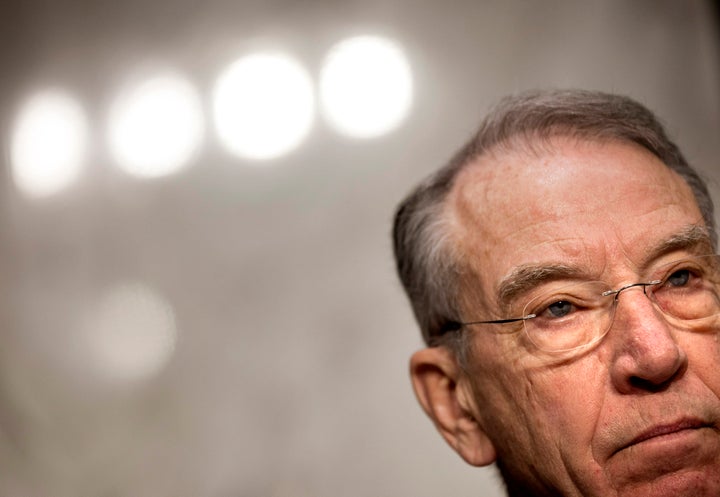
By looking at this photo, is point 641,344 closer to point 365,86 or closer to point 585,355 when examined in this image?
point 585,355

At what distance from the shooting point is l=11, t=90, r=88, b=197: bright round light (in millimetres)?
2762

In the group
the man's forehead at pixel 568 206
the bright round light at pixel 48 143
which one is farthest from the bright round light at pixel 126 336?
the man's forehead at pixel 568 206

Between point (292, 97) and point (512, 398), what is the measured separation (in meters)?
1.57

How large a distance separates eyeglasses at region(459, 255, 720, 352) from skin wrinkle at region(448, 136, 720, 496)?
3cm

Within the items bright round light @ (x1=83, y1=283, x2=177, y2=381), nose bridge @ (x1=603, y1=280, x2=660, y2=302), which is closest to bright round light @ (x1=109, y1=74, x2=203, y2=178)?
bright round light @ (x1=83, y1=283, x2=177, y2=381)

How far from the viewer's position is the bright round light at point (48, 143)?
276 centimetres

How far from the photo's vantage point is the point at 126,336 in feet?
8.86

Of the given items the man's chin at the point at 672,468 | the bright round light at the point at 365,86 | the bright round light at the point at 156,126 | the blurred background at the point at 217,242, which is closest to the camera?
the man's chin at the point at 672,468

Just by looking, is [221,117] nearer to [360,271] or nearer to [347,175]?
[347,175]

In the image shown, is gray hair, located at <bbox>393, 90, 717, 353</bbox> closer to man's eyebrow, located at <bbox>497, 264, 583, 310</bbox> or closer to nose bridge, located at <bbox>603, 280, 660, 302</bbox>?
man's eyebrow, located at <bbox>497, 264, 583, 310</bbox>

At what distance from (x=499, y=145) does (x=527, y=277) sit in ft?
1.22

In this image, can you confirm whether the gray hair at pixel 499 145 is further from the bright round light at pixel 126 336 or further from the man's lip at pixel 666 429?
the bright round light at pixel 126 336

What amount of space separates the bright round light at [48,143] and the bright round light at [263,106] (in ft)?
1.58

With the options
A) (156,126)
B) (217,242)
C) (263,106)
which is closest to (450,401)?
(217,242)
